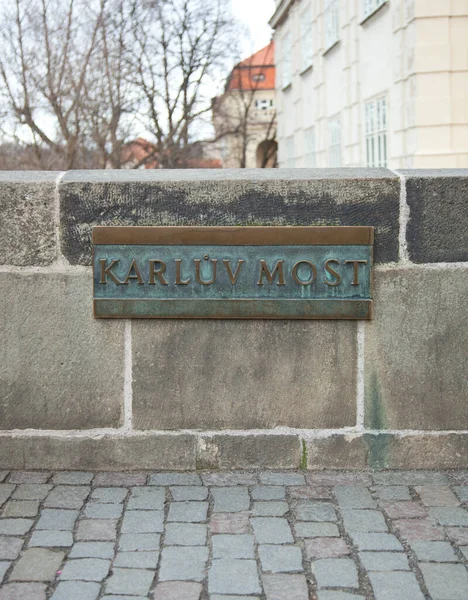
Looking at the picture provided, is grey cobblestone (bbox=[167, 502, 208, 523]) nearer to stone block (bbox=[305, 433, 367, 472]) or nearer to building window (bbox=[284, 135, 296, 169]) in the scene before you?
stone block (bbox=[305, 433, 367, 472])

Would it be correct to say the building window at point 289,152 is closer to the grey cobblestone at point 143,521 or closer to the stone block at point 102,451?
the stone block at point 102,451

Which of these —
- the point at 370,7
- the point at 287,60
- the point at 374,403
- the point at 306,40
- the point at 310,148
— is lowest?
the point at 374,403

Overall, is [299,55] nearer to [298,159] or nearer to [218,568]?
[298,159]

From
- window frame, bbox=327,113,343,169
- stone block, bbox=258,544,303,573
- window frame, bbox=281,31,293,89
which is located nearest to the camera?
stone block, bbox=258,544,303,573

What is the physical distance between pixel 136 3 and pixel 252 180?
72.2 feet

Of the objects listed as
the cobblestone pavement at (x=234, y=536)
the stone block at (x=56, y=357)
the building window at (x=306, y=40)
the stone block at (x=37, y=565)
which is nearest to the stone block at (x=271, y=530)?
the cobblestone pavement at (x=234, y=536)

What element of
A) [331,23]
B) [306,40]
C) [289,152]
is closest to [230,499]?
[331,23]

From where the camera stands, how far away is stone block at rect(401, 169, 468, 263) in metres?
3.97

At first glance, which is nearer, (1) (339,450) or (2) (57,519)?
(2) (57,519)

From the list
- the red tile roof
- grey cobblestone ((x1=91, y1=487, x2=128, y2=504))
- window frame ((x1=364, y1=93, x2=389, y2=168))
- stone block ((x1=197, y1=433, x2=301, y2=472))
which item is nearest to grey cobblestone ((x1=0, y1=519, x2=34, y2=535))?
grey cobblestone ((x1=91, y1=487, x2=128, y2=504))

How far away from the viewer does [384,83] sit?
58.1ft

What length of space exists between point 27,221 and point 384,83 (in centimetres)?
1467

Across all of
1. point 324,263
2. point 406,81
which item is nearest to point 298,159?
point 406,81

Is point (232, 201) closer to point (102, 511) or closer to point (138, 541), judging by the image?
point (102, 511)
